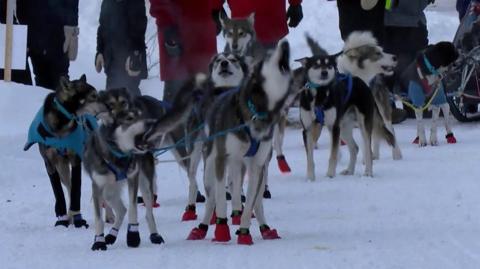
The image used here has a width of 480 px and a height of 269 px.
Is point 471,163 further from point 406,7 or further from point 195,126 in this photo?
point 406,7

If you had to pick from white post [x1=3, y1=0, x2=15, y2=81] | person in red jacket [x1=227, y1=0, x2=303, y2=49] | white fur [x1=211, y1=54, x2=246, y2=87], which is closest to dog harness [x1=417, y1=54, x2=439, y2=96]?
person in red jacket [x1=227, y1=0, x2=303, y2=49]

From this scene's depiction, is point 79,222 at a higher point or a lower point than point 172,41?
lower

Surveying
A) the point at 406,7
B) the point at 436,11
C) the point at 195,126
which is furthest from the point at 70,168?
the point at 436,11

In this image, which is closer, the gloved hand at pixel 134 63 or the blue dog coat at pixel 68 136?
the blue dog coat at pixel 68 136

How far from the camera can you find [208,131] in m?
5.55

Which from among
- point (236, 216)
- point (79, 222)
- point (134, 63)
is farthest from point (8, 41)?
point (236, 216)

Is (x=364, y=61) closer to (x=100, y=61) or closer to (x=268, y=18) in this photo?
(x=268, y=18)

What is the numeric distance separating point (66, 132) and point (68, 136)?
0.04 m

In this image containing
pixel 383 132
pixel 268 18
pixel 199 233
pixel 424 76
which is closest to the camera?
pixel 199 233

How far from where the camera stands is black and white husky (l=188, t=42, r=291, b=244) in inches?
199

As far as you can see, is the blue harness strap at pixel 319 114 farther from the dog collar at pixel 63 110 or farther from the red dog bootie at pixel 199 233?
the red dog bootie at pixel 199 233

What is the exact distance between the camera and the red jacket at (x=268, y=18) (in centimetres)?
829

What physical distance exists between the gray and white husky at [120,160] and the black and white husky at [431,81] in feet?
15.2

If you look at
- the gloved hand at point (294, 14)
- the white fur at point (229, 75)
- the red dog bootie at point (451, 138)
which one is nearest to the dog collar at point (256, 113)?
the white fur at point (229, 75)
